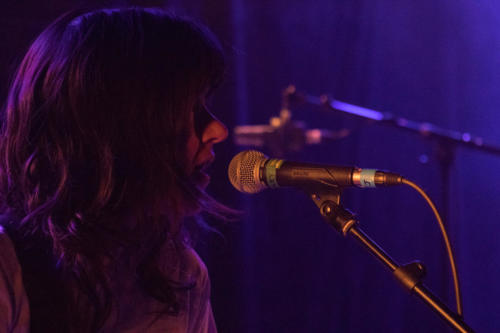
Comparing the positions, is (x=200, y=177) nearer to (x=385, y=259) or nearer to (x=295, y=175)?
(x=295, y=175)

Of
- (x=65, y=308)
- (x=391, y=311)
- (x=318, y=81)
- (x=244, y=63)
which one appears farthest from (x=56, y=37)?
(x=391, y=311)

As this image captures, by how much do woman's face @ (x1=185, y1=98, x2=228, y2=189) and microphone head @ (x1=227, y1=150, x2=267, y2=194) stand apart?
0.16 m

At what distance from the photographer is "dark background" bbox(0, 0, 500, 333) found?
2895 millimetres

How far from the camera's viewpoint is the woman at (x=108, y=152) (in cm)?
106

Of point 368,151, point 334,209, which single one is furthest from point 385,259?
point 368,151

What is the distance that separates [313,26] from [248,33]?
0.47 m

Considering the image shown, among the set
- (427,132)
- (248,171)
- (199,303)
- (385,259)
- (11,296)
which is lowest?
(199,303)

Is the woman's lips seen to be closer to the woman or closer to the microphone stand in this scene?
the woman

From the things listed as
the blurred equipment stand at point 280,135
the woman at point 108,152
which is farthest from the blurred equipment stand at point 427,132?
the woman at point 108,152

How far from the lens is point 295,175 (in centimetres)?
97

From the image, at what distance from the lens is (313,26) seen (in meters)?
3.37

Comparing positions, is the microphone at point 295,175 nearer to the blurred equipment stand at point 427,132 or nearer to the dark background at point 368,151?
the blurred equipment stand at point 427,132

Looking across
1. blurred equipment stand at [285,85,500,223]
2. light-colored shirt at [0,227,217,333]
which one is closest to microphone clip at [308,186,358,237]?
light-colored shirt at [0,227,217,333]

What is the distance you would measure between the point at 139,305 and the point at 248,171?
0.43 m
